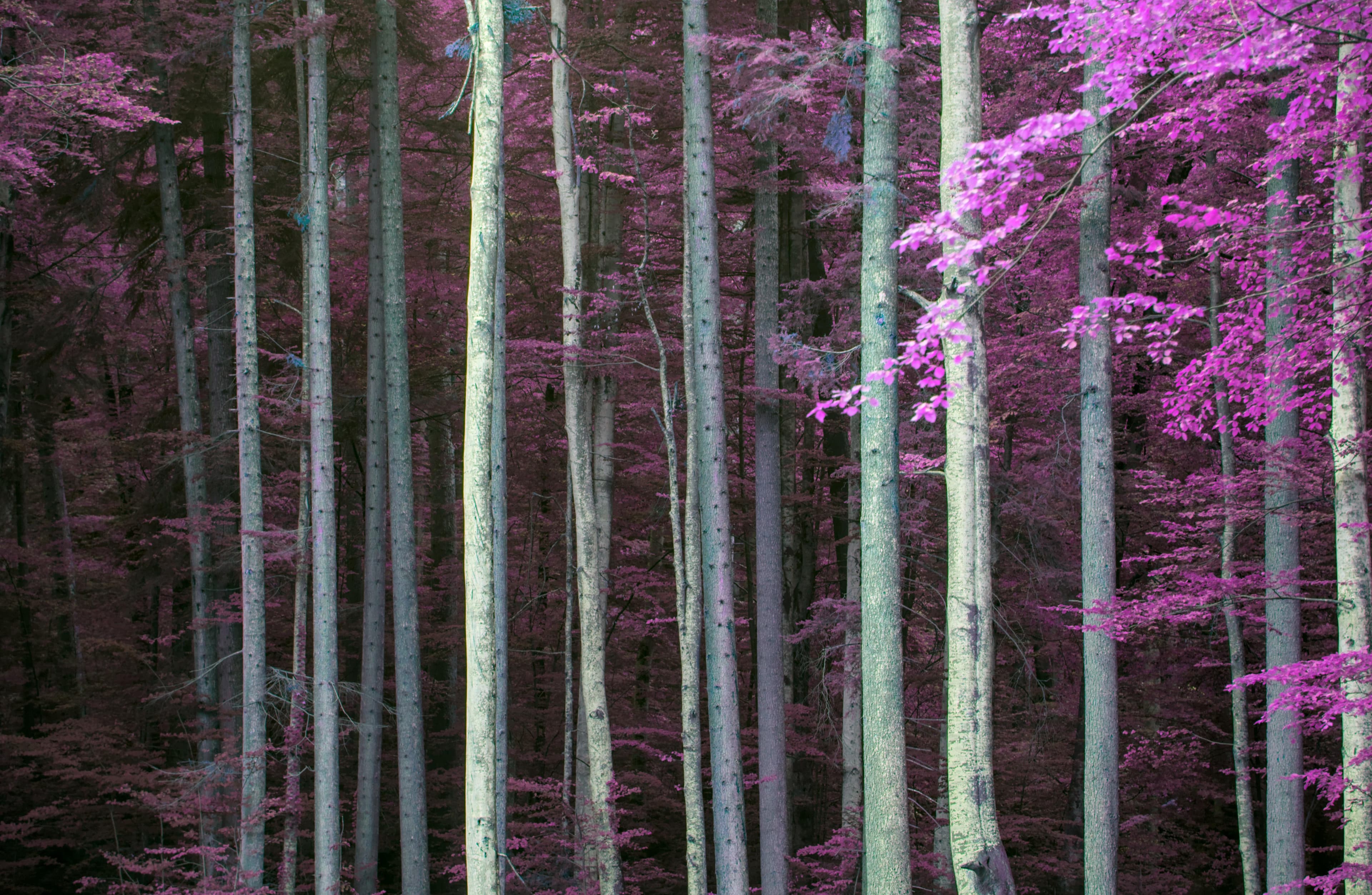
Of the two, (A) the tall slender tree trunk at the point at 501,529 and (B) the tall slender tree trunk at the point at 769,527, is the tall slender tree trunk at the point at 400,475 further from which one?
(B) the tall slender tree trunk at the point at 769,527

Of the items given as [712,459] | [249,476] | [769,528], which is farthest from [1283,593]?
[249,476]

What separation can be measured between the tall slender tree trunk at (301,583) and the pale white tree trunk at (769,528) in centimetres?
541

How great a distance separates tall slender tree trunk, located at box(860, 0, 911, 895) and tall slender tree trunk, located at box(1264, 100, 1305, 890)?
153 inches

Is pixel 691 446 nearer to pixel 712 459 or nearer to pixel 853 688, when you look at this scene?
pixel 712 459

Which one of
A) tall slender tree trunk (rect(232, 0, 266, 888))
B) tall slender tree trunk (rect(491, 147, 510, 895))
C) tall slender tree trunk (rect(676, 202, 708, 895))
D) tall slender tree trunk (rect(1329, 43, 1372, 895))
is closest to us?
tall slender tree trunk (rect(1329, 43, 1372, 895))

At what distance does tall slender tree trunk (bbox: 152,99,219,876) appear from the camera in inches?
547

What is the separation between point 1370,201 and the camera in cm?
1032

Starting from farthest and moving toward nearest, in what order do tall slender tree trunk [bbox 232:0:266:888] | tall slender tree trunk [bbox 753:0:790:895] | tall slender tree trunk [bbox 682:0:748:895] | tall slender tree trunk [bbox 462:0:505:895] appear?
tall slender tree trunk [bbox 753:0:790:895] → tall slender tree trunk [bbox 232:0:266:888] → tall slender tree trunk [bbox 682:0:748:895] → tall slender tree trunk [bbox 462:0:505:895]

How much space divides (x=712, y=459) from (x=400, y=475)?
15.7 ft

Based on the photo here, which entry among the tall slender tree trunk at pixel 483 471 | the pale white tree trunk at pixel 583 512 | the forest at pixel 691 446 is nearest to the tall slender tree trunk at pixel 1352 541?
the forest at pixel 691 446

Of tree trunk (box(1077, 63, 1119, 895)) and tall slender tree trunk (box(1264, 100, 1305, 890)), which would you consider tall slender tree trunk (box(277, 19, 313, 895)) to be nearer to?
tree trunk (box(1077, 63, 1119, 895))

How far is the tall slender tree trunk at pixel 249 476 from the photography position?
11.8 metres

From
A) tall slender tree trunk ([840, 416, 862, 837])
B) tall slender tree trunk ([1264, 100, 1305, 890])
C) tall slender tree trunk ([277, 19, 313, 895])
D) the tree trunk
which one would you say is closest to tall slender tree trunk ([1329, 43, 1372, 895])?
tall slender tree trunk ([1264, 100, 1305, 890])

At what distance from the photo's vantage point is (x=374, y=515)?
14.5 metres
